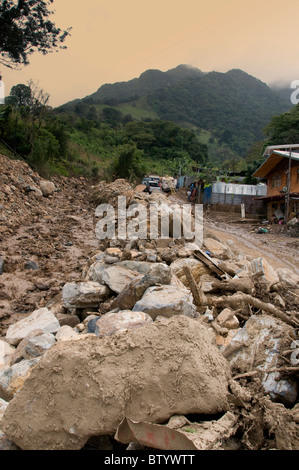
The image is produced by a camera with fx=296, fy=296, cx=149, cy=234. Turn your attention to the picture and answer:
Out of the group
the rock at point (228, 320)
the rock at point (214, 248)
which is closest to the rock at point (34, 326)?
the rock at point (228, 320)

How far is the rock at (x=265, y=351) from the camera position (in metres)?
1.69

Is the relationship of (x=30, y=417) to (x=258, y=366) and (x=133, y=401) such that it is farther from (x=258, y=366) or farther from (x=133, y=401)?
(x=258, y=366)

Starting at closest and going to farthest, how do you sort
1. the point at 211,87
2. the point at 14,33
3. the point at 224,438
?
1. the point at 224,438
2. the point at 14,33
3. the point at 211,87

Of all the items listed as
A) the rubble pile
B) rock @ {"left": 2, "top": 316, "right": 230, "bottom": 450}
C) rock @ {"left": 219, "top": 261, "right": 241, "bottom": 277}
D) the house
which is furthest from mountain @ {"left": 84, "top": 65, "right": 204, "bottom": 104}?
rock @ {"left": 2, "top": 316, "right": 230, "bottom": 450}

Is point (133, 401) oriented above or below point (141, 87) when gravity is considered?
below

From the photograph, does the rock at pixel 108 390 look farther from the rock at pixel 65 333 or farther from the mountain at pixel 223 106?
the mountain at pixel 223 106

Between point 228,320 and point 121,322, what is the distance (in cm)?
110

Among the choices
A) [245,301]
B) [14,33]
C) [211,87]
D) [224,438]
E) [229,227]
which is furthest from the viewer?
[211,87]

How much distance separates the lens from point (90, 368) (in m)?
1.53

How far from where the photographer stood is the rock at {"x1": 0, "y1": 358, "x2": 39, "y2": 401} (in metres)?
2.04

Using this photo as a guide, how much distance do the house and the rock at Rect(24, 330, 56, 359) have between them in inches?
574

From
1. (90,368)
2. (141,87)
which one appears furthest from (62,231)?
(141,87)

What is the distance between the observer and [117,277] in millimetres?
3803

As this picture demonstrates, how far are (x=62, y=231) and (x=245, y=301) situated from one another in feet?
25.1
